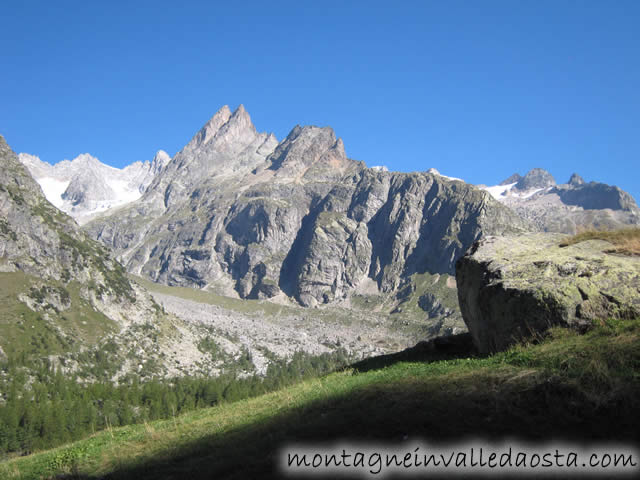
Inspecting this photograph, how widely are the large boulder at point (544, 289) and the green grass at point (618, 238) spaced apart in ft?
1.44

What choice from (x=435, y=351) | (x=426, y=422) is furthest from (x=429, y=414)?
(x=435, y=351)

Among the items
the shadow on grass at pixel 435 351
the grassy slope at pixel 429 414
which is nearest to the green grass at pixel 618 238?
the grassy slope at pixel 429 414

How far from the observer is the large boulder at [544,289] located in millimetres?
16328

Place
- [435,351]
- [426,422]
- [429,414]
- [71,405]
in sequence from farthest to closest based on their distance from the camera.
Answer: [71,405] → [435,351] → [429,414] → [426,422]

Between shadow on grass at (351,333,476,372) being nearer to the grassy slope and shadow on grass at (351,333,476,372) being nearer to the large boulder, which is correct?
the large boulder

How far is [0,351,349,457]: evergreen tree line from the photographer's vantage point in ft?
316

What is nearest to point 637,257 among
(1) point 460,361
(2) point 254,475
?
(1) point 460,361

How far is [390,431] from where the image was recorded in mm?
11344

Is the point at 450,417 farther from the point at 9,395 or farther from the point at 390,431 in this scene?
the point at 9,395

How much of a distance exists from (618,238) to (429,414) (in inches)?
611

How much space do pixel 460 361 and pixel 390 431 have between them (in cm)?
781

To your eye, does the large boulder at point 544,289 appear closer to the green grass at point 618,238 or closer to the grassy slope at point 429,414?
the green grass at point 618,238

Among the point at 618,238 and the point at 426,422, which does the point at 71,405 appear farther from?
the point at 618,238

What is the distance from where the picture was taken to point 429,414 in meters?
11.8
